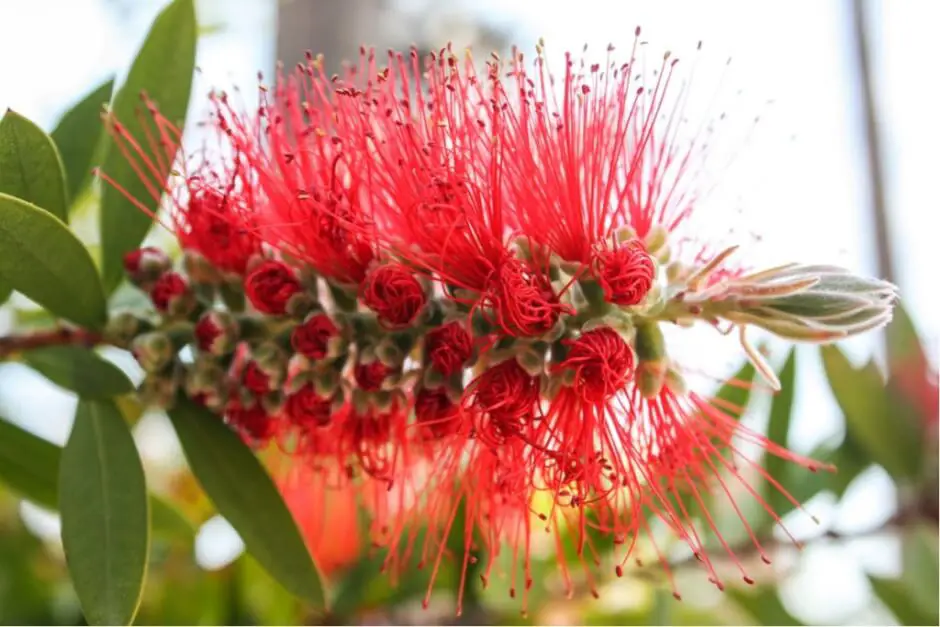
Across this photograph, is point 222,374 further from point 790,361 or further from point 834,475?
point 834,475

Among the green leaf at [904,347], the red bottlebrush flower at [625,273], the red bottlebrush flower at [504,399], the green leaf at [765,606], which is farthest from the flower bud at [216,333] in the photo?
the green leaf at [904,347]

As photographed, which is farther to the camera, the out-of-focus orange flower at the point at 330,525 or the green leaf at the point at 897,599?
the out-of-focus orange flower at the point at 330,525

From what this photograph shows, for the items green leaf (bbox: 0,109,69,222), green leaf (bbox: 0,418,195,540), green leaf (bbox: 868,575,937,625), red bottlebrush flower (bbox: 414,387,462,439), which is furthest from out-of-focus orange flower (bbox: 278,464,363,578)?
green leaf (bbox: 868,575,937,625)

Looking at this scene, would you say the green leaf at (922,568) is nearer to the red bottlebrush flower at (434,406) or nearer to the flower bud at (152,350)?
the red bottlebrush flower at (434,406)

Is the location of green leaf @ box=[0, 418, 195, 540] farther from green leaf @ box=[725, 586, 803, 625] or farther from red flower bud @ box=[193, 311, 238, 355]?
green leaf @ box=[725, 586, 803, 625]

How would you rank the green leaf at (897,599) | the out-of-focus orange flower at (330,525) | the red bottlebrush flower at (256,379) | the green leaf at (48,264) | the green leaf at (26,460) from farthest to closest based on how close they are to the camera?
the out-of-focus orange flower at (330,525) → the green leaf at (897,599) → the green leaf at (26,460) → the red bottlebrush flower at (256,379) → the green leaf at (48,264)

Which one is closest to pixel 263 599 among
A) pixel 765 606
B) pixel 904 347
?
pixel 765 606

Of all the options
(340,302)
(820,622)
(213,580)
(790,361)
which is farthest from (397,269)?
(820,622)
